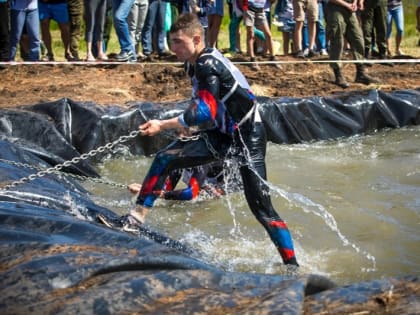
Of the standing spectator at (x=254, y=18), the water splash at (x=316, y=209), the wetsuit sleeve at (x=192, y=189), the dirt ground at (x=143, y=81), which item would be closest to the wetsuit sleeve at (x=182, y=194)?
the wetsuit sleeve at (x=192, y=189)

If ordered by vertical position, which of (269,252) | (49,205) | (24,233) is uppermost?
(24,233)

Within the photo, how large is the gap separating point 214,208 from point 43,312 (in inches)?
170

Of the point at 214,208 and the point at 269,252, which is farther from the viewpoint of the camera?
the point at 214,208

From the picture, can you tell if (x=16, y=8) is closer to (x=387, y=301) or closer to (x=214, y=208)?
(x=214, y=208)

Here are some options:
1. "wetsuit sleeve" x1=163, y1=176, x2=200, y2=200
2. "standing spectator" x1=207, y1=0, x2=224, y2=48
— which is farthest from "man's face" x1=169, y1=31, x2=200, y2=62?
"standing spectator" x1=207, y1=0, x2=224, y2=48

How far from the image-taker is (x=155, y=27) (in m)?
13.0

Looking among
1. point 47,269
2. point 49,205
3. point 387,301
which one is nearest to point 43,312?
point 47,269

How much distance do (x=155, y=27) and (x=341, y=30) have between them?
3.56m

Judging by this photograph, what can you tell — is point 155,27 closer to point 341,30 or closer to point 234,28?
point 234,28

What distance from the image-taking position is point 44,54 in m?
14.2

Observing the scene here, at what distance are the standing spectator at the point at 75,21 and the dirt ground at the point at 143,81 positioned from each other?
1.35 feet

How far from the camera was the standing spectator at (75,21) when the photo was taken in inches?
447

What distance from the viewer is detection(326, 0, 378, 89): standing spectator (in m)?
10.7

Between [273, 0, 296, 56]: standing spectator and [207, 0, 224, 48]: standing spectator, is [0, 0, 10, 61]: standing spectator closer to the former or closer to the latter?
[207, 0, 224, 48]: standing spectator
